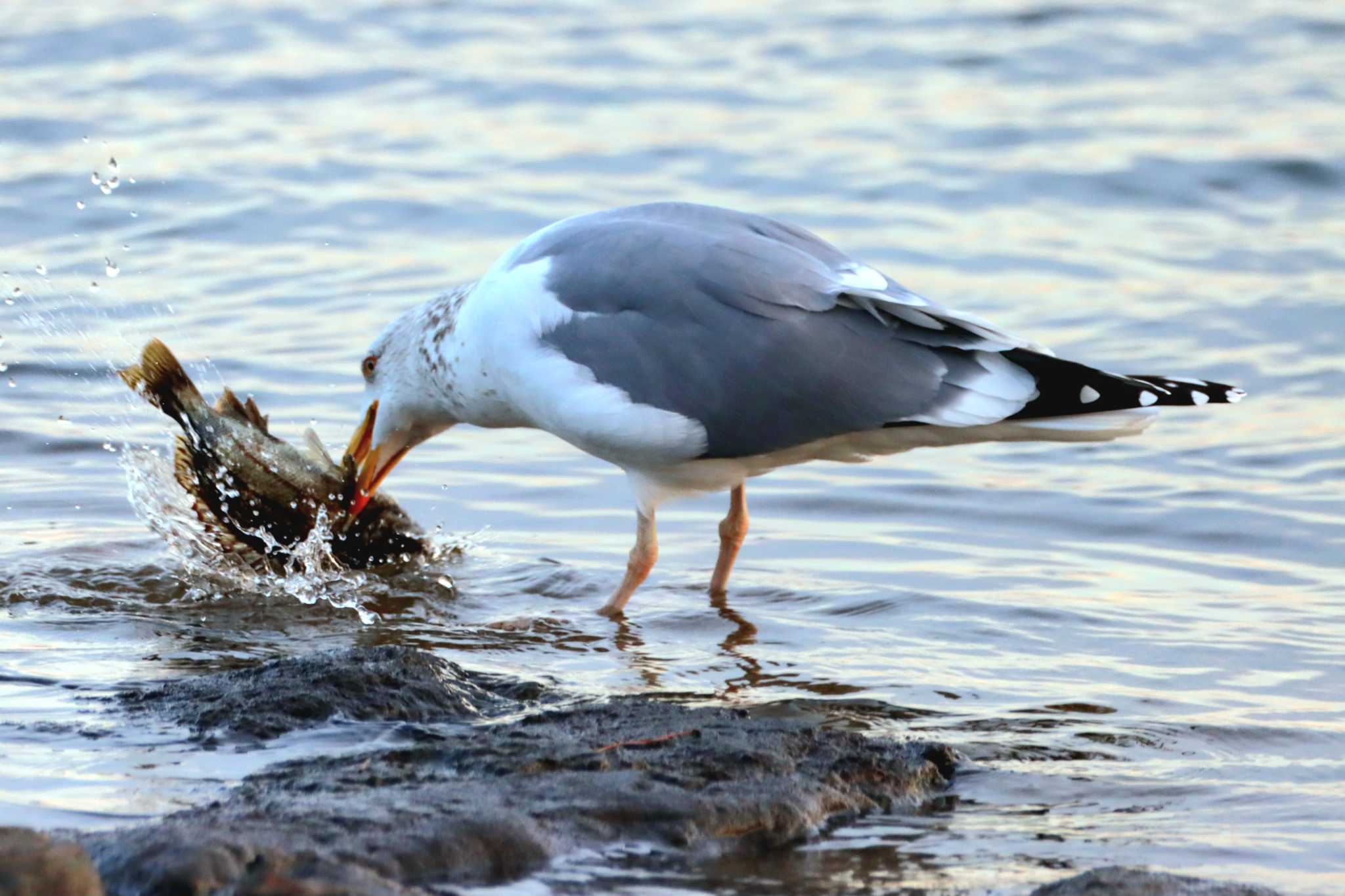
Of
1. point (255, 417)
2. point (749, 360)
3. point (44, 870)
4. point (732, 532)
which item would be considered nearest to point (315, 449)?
point (255, 417)

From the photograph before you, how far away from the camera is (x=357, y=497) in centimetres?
616

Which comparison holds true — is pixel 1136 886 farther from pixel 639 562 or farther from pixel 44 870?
pixel 639 562

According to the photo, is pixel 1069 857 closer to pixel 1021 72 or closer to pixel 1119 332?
pixel 1119 332

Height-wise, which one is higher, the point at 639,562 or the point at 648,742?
the point at 639,562

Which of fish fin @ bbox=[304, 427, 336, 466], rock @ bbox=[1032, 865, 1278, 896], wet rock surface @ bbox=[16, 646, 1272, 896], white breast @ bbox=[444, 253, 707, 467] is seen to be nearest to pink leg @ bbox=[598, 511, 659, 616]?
white breast @ bbox=[444, 253, 707, 467]

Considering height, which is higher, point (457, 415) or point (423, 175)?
point (423, 175)

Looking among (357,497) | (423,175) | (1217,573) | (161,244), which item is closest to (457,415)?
(357,497)

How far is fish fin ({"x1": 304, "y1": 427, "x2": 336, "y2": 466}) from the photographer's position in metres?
6.10

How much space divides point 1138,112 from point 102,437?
24.5 feet

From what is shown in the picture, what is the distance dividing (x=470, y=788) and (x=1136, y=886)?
1.25 m

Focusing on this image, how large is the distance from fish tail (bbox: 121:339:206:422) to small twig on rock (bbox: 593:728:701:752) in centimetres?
243

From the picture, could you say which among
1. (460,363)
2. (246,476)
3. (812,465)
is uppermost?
(460,363)

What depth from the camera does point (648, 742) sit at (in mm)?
4031

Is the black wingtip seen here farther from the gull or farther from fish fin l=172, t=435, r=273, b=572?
fish fin l=172, t=435, r=273, b=572
